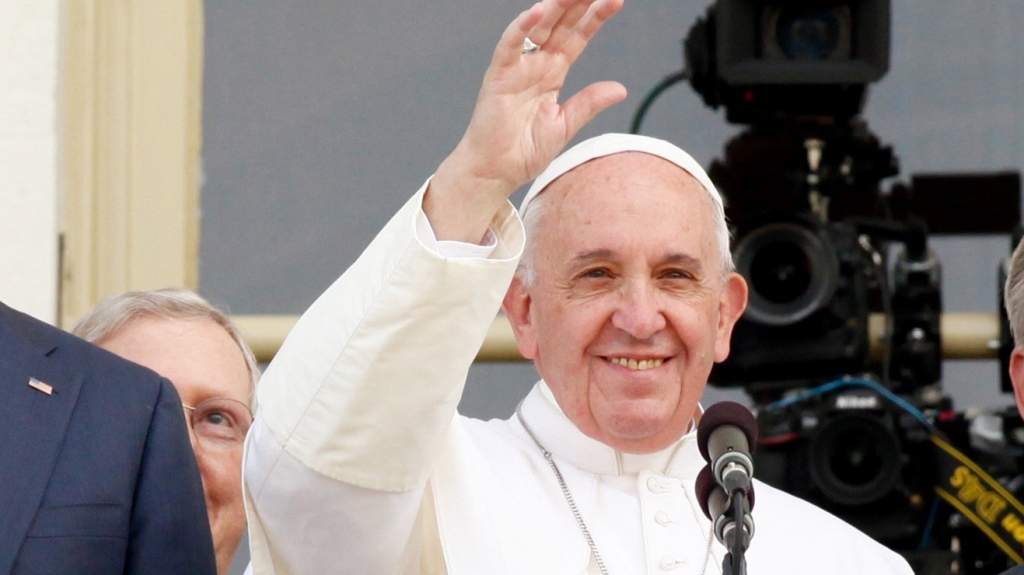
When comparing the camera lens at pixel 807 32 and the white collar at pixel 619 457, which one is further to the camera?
the camera lens at pixel 807 32

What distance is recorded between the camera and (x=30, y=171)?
15.9ft

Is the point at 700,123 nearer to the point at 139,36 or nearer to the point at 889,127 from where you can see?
the point at 889,127

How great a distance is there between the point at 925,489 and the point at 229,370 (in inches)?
76.7

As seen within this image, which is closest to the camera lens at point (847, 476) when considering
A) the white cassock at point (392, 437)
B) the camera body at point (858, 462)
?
the camera body at point (858, 462)

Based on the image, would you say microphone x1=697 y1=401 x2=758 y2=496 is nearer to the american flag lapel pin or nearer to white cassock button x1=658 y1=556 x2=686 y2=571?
white cassock button x1=658 y1=556 x2=686 y2=571

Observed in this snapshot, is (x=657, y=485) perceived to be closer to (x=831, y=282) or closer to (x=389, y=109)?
(x=831, y=282)

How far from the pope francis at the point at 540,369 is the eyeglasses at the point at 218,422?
0.42 meters

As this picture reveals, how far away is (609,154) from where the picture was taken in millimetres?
3334

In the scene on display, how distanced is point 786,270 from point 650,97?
2.96 ft

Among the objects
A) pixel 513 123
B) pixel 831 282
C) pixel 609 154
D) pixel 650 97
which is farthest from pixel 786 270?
pixel 513 123

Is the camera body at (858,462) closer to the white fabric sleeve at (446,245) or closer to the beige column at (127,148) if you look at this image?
the beige column at (127,148)

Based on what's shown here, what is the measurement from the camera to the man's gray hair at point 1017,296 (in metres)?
3.11

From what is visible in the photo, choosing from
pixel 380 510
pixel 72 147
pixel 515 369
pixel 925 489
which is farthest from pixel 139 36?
pixel 380 510

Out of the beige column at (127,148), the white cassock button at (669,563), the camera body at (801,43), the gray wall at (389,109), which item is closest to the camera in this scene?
the white cassock button at (669,563)
